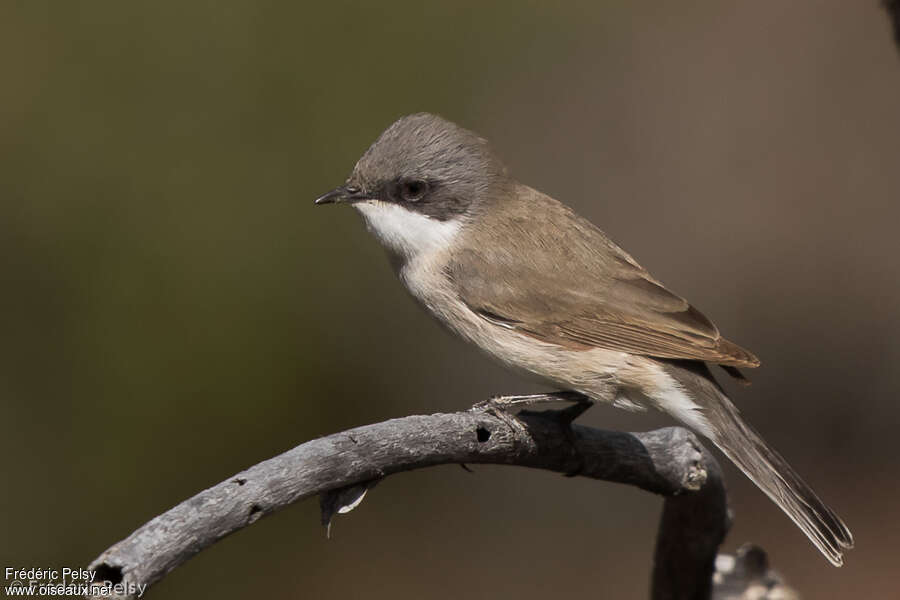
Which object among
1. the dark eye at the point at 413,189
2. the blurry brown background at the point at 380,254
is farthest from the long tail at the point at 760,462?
the blurry brown background at the point at 380,254

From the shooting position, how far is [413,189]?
4.74 metres

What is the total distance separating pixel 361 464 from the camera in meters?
3.04

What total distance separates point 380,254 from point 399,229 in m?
3.02

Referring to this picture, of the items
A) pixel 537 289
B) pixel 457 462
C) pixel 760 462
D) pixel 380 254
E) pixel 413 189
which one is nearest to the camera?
pixel 457 462

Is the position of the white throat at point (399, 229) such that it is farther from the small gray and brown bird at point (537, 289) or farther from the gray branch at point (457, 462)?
the gray branch at point (457, 462)

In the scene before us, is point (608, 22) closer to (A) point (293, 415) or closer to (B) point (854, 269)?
(B) point (854, 269)

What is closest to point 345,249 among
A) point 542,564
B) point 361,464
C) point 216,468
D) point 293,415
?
point 293,415

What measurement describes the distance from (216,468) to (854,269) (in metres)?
6.09

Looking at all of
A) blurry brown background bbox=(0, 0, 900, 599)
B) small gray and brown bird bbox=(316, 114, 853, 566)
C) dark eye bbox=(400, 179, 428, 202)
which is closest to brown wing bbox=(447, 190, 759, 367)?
small gray and brown bird bbox=(316, 114, 853, 566)

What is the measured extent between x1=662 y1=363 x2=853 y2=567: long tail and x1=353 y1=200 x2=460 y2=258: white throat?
113 centimetres

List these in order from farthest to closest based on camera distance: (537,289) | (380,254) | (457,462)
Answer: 1. (380,254)
2. (537,289)
3. (457,462)

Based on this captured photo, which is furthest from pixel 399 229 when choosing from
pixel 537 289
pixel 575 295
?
pixel 575 295

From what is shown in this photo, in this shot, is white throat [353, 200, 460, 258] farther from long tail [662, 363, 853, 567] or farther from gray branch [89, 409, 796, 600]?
long tail [662, 363, 853, 567]

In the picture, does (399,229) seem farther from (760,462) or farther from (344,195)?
(760,462)
